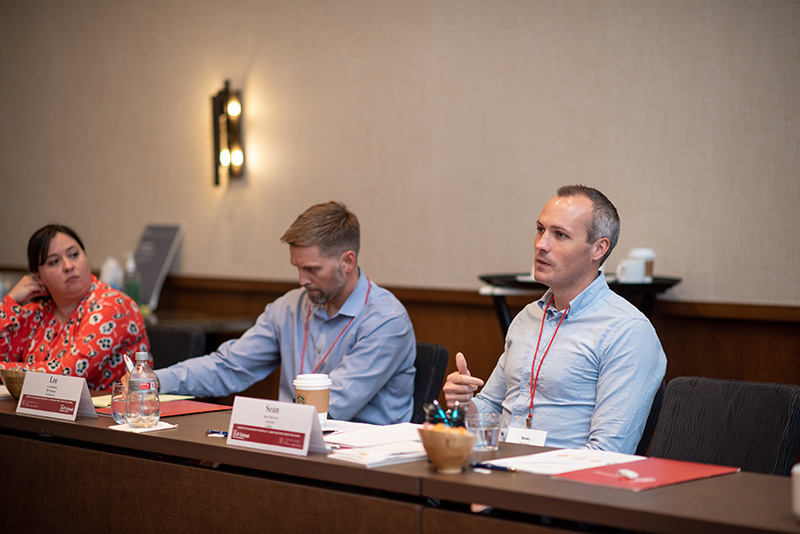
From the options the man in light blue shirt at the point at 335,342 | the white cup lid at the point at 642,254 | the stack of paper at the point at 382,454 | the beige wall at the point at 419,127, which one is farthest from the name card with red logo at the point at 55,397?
the beige wall at the point at 419,127

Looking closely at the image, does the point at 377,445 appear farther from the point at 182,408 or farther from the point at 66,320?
the point at 66,320

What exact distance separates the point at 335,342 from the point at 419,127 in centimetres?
190

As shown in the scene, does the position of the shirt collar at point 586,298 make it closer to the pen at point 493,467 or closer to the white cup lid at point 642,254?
the pen at point 493,467

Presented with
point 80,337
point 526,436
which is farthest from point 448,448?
point 80,337

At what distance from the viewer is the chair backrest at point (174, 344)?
336cm

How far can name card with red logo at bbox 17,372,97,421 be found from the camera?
2.32 m

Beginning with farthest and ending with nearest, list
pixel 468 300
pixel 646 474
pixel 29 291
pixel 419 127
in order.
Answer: pixel 419 127, pixel 468 300, pixel 29 291, pixel 646 474

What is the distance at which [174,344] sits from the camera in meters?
3.41

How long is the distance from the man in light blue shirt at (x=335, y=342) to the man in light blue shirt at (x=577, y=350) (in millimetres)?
434

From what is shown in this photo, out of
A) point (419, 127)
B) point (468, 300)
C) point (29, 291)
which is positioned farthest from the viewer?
point (419, 127)

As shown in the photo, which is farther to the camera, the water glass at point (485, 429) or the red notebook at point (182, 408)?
the red notebook at point (182, 408)

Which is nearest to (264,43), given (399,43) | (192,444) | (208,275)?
(399,43)

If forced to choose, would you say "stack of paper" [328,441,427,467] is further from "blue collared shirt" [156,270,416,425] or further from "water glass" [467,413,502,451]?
"blue collared shirt" [156,270,416,425]

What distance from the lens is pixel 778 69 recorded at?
Result: 3.48 meters
